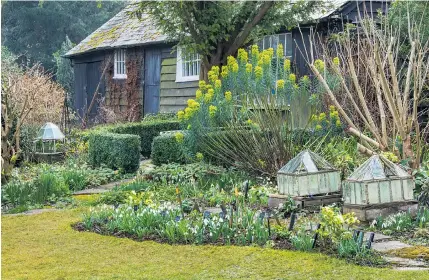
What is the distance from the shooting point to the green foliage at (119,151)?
41.9ft

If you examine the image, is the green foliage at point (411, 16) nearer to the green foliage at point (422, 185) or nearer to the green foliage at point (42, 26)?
the green foliage at point (422, 185)

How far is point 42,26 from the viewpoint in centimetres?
4081

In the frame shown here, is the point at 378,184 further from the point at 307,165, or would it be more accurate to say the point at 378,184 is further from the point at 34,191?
the point at 34,191

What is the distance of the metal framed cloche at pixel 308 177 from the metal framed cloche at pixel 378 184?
650mm

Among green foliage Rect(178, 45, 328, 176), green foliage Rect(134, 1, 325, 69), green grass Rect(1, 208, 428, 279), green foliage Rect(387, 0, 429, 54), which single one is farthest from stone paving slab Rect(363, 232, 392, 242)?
green foliage Rect(134, 1, 325, 69)

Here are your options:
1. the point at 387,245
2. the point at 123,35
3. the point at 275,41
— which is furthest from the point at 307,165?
the point at 123,35

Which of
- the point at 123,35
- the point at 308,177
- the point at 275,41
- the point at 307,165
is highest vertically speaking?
the point at 123,35

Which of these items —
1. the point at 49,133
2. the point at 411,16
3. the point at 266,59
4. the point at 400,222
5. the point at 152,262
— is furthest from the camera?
the point at 49,133

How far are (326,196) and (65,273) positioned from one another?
152 inches

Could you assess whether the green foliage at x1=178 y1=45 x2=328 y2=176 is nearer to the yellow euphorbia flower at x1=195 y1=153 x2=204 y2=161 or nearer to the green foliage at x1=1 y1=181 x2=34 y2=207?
the yellow euphorbia flower at x1=195 y1=153 x2=204 y2=161

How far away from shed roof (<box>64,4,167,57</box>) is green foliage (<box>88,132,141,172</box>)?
681 cm

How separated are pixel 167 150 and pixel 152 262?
636cm

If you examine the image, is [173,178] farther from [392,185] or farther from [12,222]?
[392,185]

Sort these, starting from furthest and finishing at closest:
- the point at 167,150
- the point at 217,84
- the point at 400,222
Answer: the point at 167,150 < the point at 217,84 < the point at 400,222
